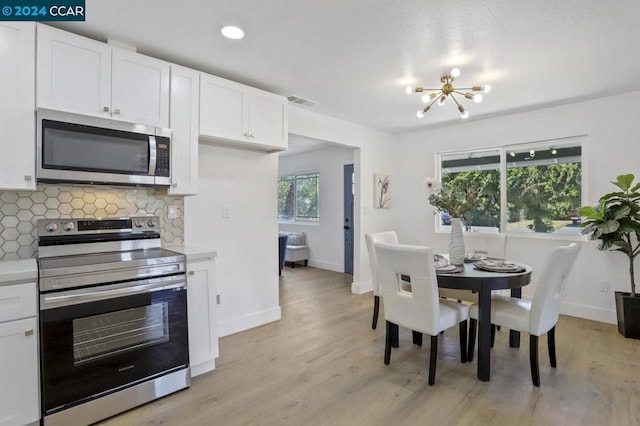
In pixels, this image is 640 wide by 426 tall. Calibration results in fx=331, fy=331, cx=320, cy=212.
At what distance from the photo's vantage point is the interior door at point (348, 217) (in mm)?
6270

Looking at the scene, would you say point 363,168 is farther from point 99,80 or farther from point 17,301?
point 17,301

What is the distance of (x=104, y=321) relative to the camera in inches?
79.3

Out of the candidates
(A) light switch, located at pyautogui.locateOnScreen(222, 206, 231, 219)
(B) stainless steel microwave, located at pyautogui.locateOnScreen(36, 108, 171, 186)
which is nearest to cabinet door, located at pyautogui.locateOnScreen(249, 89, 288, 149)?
(A) light switch, located at pyautogui.locateOnScreen(222, 206, 231, 219)

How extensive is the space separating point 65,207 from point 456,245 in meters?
3.10

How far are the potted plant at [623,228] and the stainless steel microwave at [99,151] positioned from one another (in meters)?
4.09

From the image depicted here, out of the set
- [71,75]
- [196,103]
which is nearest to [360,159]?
[196,103]

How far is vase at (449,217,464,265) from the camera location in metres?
2.92

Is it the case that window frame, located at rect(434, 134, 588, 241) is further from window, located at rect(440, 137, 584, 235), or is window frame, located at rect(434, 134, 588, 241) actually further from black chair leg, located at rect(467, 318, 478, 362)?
black chair leg, located at rect(467, 318, 478, 362)

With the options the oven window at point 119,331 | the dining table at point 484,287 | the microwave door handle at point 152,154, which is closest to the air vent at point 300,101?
the microwave door handle at point 152,154

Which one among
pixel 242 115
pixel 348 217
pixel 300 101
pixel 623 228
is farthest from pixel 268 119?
pixel 623 228

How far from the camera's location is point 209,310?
8.30 ft

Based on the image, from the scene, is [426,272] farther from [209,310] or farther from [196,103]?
[196,103]

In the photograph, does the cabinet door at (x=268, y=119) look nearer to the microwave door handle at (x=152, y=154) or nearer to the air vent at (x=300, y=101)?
the air vent at (x=300, y=101)

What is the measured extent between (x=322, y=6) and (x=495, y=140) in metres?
3.45
